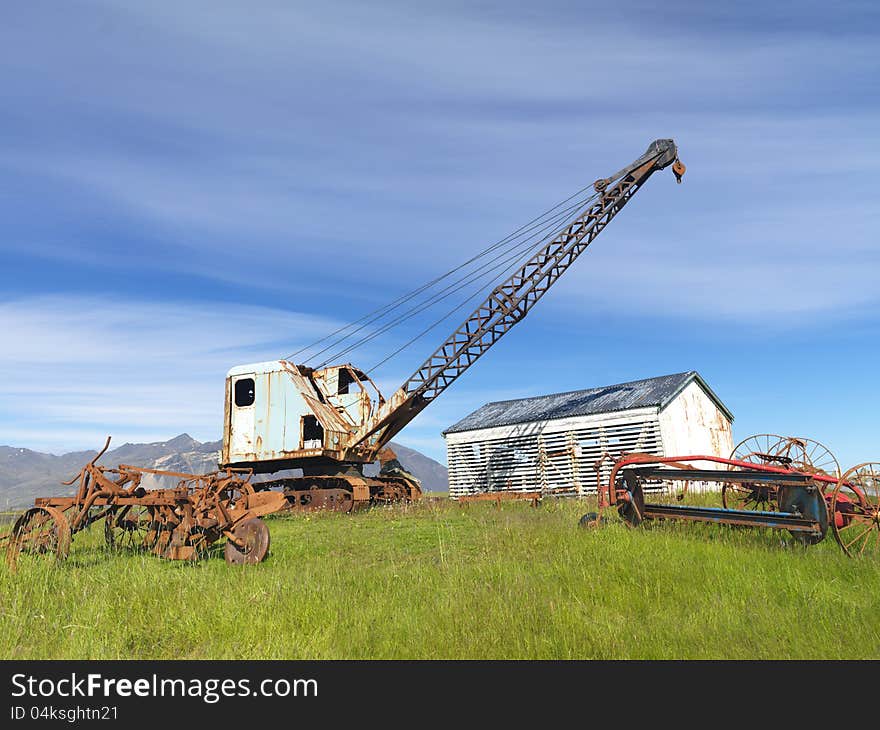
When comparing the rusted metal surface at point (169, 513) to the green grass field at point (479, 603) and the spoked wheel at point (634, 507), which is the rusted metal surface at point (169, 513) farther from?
the spoked wheel at point (634, 507)

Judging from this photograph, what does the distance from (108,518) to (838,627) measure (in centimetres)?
972

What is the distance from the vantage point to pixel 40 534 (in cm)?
817

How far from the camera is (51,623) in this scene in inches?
207

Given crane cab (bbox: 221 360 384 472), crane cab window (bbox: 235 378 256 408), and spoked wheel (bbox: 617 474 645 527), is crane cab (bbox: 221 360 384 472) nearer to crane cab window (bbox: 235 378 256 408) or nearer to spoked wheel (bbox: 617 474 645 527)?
crane cab window (bbox: 235 378 256 408)

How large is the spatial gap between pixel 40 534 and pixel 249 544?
2.81m

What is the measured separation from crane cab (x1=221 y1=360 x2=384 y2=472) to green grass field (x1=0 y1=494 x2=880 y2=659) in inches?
387

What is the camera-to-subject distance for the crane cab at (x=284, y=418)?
727 inches

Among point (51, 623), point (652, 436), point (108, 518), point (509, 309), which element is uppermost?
point (509, 309)

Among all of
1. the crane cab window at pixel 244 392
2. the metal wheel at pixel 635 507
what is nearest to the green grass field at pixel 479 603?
the metal wheel at pixel 635 507

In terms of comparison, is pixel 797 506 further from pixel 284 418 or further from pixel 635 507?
pixel 284 418
